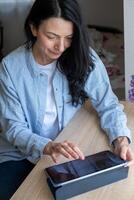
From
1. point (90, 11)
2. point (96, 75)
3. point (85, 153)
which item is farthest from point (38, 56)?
point (90, 11)

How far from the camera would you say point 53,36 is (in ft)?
3.53

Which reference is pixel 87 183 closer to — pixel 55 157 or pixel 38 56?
pixel 55 157

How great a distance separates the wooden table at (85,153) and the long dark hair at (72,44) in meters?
0.10

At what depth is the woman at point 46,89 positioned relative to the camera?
106 cm

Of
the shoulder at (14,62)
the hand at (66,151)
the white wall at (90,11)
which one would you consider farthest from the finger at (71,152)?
the white wall at (90,11)

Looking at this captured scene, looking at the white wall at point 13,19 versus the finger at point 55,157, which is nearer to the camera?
the finger at point 55,157

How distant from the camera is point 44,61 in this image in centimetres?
119

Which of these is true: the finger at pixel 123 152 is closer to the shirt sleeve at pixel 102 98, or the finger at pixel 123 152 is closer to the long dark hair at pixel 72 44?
the shirt sleeve at pixel 102 98

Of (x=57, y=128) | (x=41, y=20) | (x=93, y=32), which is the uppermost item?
(x=41, y=20)

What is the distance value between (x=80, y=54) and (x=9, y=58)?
0.24m

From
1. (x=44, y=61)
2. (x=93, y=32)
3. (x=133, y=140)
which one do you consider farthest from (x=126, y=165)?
(x=93, y=32)

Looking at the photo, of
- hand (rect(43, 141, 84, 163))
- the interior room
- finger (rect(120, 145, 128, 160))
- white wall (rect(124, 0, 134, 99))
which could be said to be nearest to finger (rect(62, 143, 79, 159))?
hand (rect(43, 141, 84, 163))

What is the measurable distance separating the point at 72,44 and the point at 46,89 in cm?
18

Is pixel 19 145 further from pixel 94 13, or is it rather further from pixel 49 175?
pixel 94 13
